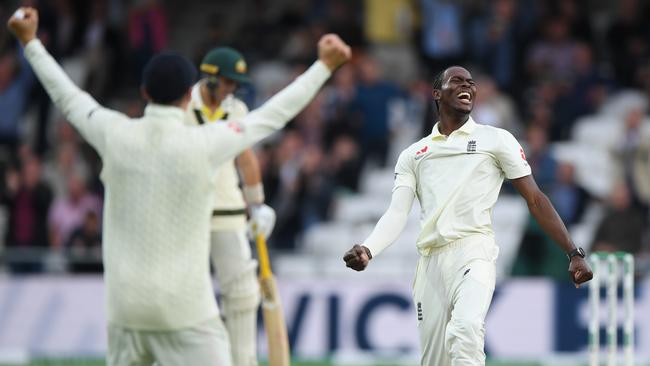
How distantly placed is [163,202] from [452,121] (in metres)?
2.55

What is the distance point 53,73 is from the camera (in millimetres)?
6898

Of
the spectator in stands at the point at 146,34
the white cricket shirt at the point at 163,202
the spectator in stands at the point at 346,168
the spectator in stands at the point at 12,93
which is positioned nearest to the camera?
the white cricket shirt at the point at 163,202

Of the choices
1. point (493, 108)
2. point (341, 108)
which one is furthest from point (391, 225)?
point (341, 108)

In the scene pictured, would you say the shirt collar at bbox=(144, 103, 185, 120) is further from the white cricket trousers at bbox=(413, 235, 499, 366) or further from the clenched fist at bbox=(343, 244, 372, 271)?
the white cricket trousers at bbox=(413, 235, 499, 366)

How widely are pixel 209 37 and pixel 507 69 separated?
13.9ft

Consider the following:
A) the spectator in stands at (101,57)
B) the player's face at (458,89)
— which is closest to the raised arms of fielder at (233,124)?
the player's face at (458,89)

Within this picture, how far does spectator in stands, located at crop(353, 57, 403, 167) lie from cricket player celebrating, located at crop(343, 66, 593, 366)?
9011 mm

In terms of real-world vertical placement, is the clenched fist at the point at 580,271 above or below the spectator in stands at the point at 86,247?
below

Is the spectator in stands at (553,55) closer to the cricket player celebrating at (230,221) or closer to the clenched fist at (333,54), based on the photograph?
the cricket player celebrating at (230,221)

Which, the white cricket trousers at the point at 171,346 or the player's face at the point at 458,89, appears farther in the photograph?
the player's face at the point at 458,89

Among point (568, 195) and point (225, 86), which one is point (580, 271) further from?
point (568, 195)

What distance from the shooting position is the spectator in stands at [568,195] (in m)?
16.1

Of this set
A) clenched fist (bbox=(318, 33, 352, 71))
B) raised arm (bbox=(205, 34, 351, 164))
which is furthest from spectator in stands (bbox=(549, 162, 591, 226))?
raised arm (bbox=(205, 34, 351, 164))

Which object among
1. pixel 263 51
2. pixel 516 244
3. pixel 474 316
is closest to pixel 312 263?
pixel 516 244
